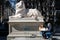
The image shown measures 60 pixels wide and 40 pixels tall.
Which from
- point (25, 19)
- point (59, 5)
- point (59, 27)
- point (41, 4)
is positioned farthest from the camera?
point (41, 4)

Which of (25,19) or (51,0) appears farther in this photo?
(51,0)

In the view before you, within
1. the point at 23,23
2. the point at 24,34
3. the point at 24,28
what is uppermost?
the point at 23,23

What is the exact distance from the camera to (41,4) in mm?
36906

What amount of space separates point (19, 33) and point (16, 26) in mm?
325

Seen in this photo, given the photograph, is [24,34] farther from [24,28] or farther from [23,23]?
[23,23]

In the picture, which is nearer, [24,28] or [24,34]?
[24,34]

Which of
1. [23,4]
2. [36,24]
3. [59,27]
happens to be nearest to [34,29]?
[36,24]

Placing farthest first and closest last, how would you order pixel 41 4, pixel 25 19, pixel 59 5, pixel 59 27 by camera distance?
pixel 41 4 → pixel 59 5 → pixel 59 27 → pixel 25 19

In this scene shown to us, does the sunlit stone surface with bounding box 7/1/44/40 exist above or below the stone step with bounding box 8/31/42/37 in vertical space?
above

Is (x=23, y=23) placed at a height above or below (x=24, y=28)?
above

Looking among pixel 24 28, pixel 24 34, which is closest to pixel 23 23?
pixel 24 28

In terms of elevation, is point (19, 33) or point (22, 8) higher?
point (22, 8)

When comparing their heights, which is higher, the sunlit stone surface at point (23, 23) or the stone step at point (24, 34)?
the sunlit stone surface at point (23, 23)

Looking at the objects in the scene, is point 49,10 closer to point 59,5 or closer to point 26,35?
point 59,5
